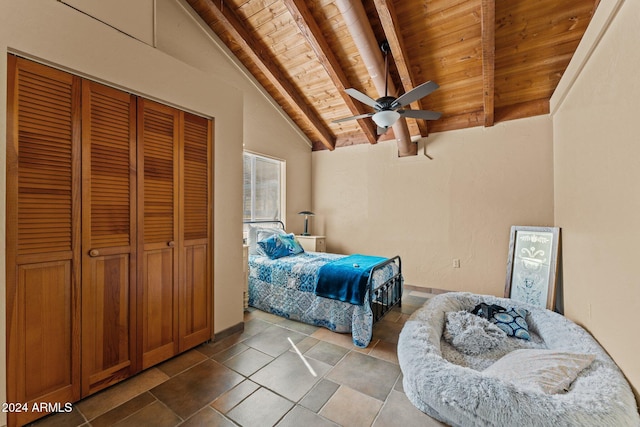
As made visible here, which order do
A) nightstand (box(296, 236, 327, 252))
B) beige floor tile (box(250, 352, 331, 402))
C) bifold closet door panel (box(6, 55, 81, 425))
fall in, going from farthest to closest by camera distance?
nightstand (box(296, 236, 327, 252)) < beige floor tile (box(250, 352, 331, 402)) < bifold closet door panel (box(6, 55, 81, 425))

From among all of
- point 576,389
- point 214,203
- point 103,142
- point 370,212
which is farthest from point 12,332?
point 370,212

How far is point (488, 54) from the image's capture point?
276 cm

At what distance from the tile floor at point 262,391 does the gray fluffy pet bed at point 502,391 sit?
0.22 m

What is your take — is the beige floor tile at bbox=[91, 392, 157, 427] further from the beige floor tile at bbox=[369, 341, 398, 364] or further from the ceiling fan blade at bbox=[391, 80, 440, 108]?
the ceiling fan blade at bbox=[391, 80, 440, 108]

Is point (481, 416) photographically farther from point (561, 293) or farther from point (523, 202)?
point (523, 202)

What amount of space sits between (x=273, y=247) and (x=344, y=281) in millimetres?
1252

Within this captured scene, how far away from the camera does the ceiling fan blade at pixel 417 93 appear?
92.0 inches

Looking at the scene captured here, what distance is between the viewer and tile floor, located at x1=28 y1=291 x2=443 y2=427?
159 cm

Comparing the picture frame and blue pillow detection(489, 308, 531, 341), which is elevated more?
the picture frame

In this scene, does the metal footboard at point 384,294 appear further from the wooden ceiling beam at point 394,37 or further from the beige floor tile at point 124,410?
the wooden ceiling beam at point 394,37

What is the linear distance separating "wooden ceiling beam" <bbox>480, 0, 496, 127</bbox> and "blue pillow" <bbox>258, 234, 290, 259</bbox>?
10.6 ft

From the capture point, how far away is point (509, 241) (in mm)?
3637

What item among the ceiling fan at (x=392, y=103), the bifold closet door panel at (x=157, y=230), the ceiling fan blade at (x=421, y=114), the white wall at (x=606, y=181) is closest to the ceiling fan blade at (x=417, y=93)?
the ceiling fan at (x=392, y=103)

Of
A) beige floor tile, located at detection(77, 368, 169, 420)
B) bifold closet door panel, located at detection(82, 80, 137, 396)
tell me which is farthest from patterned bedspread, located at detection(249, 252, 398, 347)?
bifold closet door panel, located at detection(82, 80, 137, 396)
